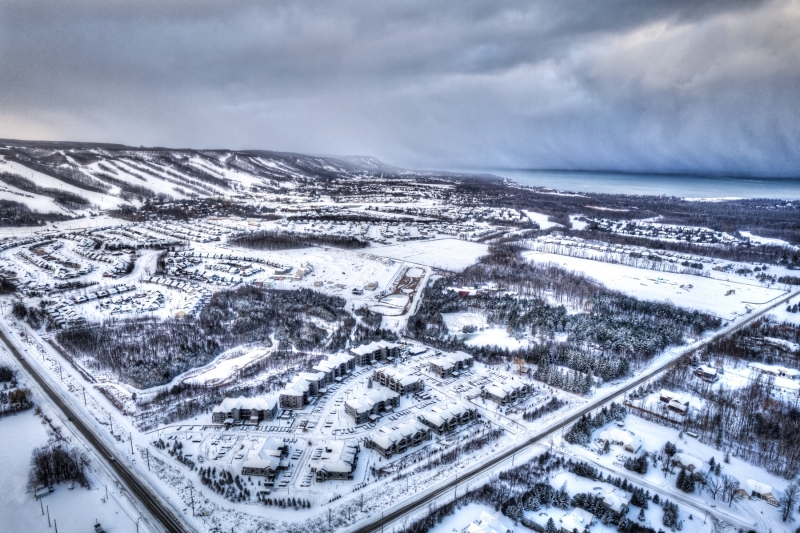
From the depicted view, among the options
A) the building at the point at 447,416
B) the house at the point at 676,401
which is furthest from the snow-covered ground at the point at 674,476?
the building at the point at 447,416

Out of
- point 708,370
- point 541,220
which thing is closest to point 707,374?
point 708,370

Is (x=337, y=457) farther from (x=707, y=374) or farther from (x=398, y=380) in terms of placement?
(x=707, y=374)

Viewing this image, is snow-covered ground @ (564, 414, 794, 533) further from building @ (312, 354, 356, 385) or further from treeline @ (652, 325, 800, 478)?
building @ (312, 354, 356, 385)

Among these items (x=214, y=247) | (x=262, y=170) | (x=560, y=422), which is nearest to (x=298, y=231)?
(x=214, y=247)

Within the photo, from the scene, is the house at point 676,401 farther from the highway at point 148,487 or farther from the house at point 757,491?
Answer: the house at point 757,491

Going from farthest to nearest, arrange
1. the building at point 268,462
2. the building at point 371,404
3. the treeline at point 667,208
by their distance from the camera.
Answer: the treeline at point 667,208, the building at point 371,404, the building at point 268,462

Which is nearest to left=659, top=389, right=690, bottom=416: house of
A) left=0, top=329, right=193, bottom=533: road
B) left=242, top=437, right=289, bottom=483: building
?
left=242, top=437, right=289, bottom=483: building
